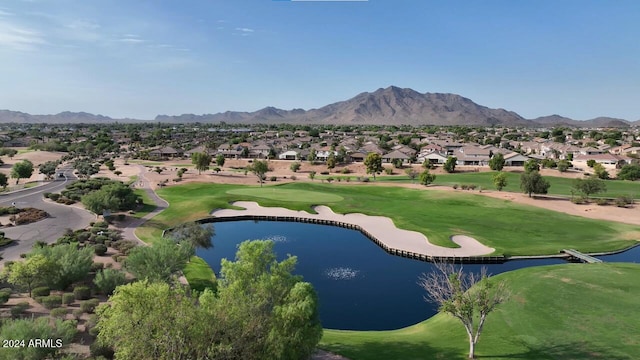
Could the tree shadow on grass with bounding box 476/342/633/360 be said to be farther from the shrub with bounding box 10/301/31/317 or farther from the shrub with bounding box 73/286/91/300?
the shrub with bounding box 10/301/31/317

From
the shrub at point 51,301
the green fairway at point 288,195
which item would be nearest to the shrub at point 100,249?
the shrub at point 51,301

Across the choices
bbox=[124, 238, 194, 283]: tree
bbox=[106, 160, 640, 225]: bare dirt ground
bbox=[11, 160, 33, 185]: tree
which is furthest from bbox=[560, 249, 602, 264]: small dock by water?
bbox=[11, 160, 33, 185]: tree

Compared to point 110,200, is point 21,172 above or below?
below

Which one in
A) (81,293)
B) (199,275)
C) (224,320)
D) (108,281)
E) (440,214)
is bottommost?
(199,275)

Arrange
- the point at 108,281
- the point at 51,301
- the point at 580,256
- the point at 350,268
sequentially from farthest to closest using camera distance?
the point at 580,256 → the point at 350,268 → the point at 108,281 → the point at 51,301

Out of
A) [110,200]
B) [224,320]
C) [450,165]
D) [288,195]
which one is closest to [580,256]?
[224,320]

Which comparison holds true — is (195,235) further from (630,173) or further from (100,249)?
(630,173)

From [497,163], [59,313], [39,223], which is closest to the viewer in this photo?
[59,313]
